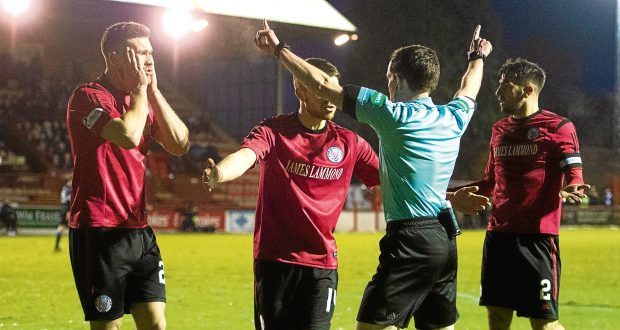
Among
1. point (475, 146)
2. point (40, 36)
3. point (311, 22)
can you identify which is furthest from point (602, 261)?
point (475, 146)

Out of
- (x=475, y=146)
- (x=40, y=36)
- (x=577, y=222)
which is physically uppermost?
(x=40, y=36)

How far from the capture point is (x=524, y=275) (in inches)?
261

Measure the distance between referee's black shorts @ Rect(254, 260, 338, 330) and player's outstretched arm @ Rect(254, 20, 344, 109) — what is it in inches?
42.0

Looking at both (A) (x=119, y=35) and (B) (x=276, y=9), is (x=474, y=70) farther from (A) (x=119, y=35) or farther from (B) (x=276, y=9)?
(B) (x=276, y=9)

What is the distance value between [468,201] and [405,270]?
1.08 meters

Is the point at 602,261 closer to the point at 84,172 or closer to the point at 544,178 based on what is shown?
the point at 544,178

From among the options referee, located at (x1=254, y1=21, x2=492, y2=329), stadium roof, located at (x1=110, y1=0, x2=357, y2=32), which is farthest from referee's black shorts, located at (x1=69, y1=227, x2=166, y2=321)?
stadium roof, located at (x1=110, y1=0, x2=357, y2=32)

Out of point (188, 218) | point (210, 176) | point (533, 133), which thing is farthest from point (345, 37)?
point (210, 176)

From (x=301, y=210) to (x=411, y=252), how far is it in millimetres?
726

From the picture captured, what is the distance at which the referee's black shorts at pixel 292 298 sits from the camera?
5410mm

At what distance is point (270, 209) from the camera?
5.54 m

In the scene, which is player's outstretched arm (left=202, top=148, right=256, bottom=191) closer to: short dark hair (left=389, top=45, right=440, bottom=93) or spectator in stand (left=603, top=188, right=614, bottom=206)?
short dark hair (left=389, top=45, right=440, bottom=93)

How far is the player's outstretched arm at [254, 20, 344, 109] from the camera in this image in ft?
16.5

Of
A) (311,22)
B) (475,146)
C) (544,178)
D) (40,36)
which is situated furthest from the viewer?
(475,146)
